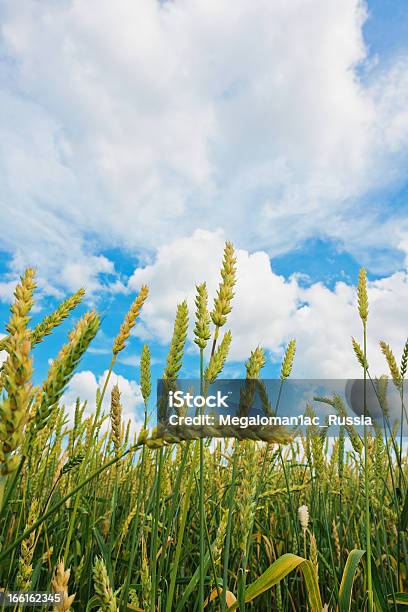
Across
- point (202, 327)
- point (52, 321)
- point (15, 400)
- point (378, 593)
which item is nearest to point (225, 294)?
point (202, 327)

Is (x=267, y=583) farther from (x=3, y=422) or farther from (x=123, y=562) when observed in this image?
(x=3, y=422)

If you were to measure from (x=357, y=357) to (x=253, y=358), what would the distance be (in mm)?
1058

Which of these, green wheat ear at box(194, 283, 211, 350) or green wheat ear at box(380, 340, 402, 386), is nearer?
green wheat ear at box(194, 283, 211, 350)

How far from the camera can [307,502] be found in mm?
3754

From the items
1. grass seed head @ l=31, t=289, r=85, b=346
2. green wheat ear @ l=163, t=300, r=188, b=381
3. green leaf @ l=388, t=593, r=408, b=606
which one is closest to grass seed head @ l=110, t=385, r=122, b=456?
grass seed head @ l=31, t=289, r=85, b=346

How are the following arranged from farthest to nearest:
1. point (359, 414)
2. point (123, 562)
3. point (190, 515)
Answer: point (359, 414)
point (190, 515)
point (123, 562)

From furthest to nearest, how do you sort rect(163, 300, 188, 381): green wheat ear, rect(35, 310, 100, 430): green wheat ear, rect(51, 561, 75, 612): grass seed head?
rect(163, 300, 188, 381): green wheat ear, rect(51, 561, 75, 612): grass seed head, rect(35, 310, 100, 430): green wheat ear

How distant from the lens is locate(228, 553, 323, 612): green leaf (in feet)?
5.40

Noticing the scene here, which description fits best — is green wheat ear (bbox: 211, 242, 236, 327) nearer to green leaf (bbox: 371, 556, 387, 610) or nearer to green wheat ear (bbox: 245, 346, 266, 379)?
green wheat ear (bbox: 245, 346, 266, 379)

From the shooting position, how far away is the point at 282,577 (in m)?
1.63

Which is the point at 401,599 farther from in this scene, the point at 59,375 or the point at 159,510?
the point at 59,375

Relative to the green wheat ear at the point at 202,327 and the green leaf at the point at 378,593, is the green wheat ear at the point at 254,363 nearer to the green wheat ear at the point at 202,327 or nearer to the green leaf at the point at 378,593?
the green wheat ear at the point at 202,327

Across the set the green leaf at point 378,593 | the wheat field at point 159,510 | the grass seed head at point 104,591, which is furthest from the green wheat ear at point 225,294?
the green leaf at point 378,593

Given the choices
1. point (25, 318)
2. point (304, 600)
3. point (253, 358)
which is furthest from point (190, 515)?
point (25, 318)
